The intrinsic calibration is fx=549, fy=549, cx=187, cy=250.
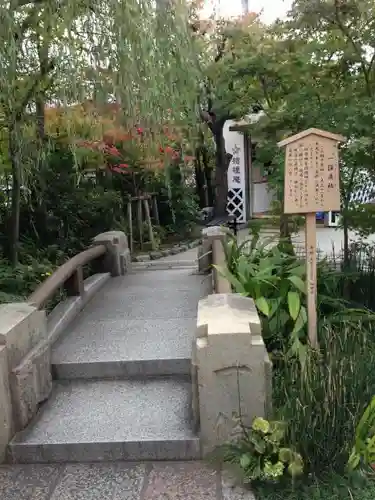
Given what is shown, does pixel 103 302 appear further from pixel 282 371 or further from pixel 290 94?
pixel 290 94

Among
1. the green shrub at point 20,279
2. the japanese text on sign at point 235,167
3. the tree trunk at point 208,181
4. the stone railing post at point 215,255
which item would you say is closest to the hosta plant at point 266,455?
the stone railing post at point 215,255

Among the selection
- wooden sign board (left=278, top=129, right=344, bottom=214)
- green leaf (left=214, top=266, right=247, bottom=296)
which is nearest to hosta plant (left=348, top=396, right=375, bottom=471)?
wooden sign board (left=278, top=129, right=344, bottom=214)

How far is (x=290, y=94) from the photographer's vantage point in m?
6.15

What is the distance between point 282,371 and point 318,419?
0.90 m

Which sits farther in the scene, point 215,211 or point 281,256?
point 215,211

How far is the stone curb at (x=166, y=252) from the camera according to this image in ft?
37.3

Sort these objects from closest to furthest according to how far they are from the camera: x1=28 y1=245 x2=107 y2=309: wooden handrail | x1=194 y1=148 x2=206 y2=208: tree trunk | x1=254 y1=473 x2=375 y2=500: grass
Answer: x1=254 y1=473 x2=375 y2=500: grass, x1=28 y1=245 x2=107 y2=309: wooden handrail, x1=194 y1=148 x2=206 y2=208: tree trunk

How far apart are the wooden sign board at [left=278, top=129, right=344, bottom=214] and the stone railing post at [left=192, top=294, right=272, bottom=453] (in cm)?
108

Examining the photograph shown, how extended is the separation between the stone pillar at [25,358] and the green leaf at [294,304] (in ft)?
5.89

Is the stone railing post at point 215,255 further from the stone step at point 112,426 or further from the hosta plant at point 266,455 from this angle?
the hosta plant at point 266,455

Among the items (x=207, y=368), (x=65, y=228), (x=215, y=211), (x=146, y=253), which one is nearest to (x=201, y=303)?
(x=207, y=368)

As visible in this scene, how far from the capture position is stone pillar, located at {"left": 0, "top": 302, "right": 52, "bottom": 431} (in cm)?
335

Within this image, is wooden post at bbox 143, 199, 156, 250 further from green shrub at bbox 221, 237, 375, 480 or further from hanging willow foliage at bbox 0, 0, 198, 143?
hanging willow foliage at bbox 0, 0, 198, 143

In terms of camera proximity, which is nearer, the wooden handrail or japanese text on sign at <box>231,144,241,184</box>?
the wooden handrail
